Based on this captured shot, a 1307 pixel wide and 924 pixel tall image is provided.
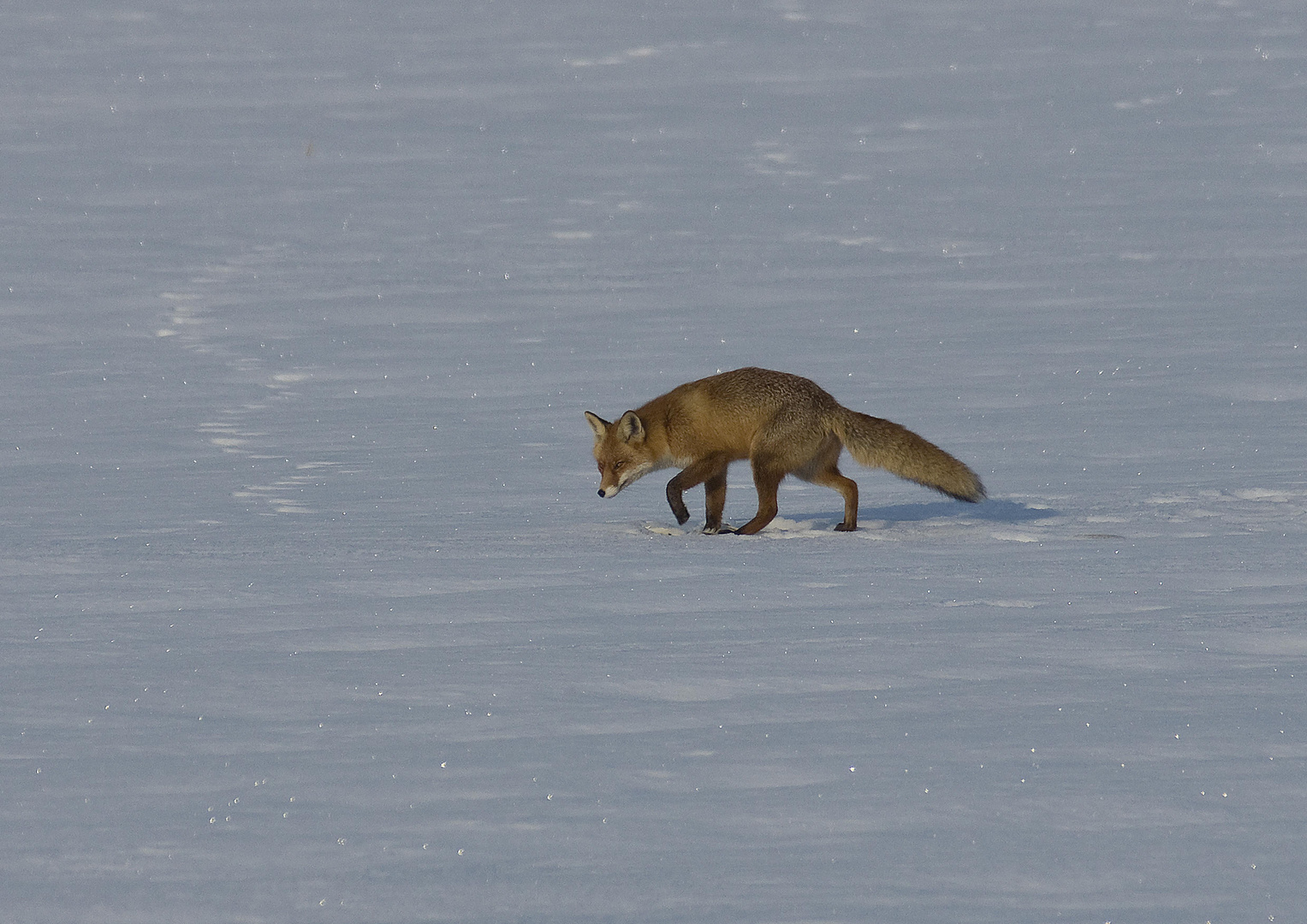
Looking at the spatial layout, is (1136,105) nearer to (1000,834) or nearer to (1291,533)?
(1291,533)

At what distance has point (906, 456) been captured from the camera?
750cm

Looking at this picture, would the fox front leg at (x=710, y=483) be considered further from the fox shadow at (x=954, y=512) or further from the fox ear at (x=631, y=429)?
the fox shadow at (x=954, y=512)

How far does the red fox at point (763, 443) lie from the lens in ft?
24.5

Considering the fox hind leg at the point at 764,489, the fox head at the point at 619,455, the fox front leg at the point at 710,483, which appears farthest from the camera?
the fox head at the point at 619,455

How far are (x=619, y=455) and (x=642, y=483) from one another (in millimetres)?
2874

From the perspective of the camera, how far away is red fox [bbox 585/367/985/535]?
7480mm

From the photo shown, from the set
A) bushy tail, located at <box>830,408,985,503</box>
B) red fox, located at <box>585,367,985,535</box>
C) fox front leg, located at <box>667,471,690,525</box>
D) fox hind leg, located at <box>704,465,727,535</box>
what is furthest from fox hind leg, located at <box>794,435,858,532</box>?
fox front leg, located at <box>667,471,690,525</box>

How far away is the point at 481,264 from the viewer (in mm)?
16578

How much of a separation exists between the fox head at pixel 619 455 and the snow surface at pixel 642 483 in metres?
0.43

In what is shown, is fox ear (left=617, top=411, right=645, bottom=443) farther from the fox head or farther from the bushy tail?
the bushy tail

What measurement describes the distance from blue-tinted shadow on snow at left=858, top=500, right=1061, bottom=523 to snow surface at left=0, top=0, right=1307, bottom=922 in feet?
0.19

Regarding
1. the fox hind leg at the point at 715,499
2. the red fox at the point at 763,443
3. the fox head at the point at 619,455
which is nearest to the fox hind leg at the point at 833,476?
the red fox at the point at 763,443

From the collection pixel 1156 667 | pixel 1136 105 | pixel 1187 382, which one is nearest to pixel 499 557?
pixel 1156 667

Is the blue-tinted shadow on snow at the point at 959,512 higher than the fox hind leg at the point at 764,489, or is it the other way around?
the fox hind leg at the point at 764,489
